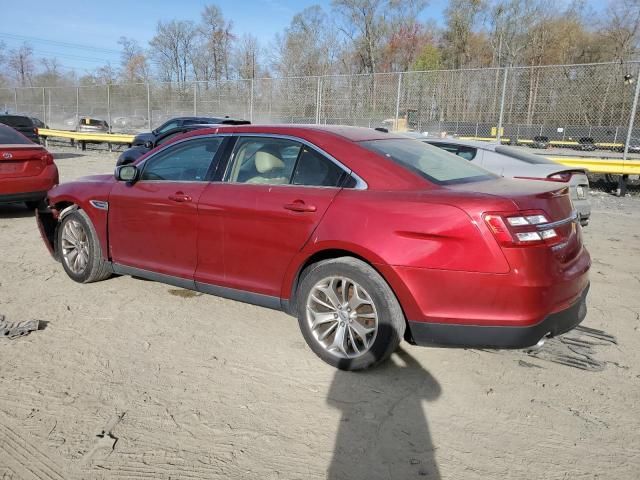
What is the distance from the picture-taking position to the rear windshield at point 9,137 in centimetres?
794

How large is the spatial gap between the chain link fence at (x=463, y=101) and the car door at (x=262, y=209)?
10.8 meters

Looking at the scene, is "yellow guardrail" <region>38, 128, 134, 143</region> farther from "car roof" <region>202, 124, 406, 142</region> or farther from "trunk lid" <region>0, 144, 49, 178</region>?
"car roof" <region>202, 124, 406, 142</region>

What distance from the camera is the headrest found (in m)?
3.86

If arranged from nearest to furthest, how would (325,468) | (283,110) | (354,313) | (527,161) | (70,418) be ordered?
1. (325,468)
2. (70,418)
3. (354,313)
4. (527,161)
5. (283,110)

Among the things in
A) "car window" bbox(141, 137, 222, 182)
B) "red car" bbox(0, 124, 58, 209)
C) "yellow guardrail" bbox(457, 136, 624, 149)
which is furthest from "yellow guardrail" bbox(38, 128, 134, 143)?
"car window" bbox(141, 137, 222, 182)

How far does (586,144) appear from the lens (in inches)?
530

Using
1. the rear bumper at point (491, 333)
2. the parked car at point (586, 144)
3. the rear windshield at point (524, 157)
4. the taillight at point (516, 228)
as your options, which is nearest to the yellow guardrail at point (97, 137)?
the parked car at point (586, 144)

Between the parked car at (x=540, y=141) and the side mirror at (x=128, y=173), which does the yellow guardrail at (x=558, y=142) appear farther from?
the side mirror at (x=128, y=173)

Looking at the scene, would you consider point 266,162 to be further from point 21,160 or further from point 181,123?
point 181,123

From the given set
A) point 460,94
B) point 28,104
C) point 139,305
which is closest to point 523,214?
point 139,305

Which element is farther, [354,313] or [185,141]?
[185,141]

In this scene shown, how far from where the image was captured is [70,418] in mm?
2855

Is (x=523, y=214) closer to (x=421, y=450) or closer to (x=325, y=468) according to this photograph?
(x=421, y=450)

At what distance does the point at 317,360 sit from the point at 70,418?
1.55 m
